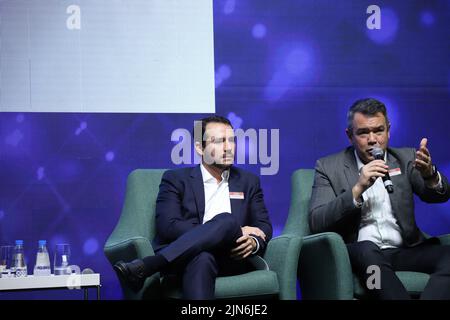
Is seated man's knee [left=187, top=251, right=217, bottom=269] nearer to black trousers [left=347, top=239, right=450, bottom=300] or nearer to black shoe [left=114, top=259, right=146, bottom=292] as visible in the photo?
black shoe [left=114, top=259, right=146, bottom=292]

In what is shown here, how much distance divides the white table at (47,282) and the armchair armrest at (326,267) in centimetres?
116

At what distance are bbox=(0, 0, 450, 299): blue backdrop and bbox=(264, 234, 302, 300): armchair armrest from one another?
113 cm

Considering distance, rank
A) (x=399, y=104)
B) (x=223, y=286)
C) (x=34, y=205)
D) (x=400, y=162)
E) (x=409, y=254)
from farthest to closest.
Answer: (x=399, y=104), (x=34, y=205), (x=400, y=162), (x=409, y=254), (x=223, y=286)

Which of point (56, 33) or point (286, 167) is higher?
point (56, 33)

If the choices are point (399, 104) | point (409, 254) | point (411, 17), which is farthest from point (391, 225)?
point (411, 17)

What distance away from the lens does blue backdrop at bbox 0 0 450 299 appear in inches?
179

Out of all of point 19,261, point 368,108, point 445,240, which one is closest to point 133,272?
point 19,261

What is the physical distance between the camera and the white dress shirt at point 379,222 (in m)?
3.82

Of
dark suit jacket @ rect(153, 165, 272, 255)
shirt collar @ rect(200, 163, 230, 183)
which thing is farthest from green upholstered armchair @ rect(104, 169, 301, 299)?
shirt collar @ rect(200, 163, 230, 183)

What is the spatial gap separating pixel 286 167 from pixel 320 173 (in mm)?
791

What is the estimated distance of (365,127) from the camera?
3.87m

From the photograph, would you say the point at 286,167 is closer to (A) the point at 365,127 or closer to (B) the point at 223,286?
(A) the point at 365,127

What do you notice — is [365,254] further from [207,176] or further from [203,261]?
[207,176]

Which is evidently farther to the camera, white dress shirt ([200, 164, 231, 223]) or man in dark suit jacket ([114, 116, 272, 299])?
white dress shirt ([200, 164, 231, 223])
